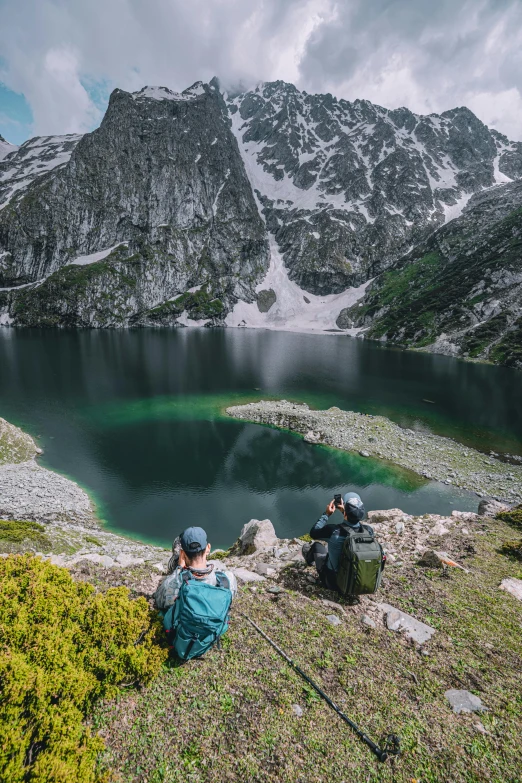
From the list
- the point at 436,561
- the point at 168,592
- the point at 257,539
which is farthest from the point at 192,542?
the point at 257,539

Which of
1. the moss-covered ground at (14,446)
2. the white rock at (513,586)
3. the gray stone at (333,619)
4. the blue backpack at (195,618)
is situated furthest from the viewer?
the moss-covered ground at (14,446)

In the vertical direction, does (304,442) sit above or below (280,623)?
below

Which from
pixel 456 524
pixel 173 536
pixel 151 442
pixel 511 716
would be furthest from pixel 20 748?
pixel 151 442

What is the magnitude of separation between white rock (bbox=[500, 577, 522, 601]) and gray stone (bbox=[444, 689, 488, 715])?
4639 millimetres

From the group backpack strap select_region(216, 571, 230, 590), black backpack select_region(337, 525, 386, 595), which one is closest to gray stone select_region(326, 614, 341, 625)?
black backpack select_region(337, 525, 386, 595)

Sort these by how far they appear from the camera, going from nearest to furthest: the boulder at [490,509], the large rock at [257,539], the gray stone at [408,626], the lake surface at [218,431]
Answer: the gray stone at [408,626] → the large rock at [257,539] → the boulder at [490,509] → the lake surface at [218,431]

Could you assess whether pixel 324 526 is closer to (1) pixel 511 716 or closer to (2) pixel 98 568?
(1) pixel 511 716

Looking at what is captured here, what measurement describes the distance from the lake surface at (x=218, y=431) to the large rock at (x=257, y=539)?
6.70 metres

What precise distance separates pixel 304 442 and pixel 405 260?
640 ft

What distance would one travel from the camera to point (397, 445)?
3406cm

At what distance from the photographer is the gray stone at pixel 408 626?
22.5 feet

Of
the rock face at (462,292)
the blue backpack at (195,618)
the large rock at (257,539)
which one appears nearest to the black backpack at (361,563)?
the blue backpack at (195,618)

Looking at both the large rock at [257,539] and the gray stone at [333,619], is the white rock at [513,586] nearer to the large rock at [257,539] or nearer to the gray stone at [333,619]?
the gray stone at [333,619]

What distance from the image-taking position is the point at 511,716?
518 cm
